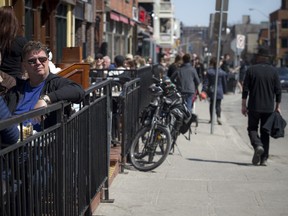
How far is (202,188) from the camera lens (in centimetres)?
846

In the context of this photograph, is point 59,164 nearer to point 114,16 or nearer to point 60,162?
point 60,162

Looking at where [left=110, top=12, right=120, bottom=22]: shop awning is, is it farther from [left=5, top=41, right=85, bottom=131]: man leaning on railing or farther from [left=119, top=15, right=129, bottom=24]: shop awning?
[left=5, top=41, right=85, bottom=131]: man leaning on railing

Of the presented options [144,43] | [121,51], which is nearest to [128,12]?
[121,51]

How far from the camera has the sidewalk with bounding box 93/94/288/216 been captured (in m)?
7.15

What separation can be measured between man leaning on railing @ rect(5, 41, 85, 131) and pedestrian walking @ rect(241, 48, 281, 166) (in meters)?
5.45

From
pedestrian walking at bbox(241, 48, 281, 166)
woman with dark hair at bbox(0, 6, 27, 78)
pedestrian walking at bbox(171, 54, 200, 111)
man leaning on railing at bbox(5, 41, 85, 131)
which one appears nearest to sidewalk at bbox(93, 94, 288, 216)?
pedestrian walking at bbox(241, 48, 281, 166)

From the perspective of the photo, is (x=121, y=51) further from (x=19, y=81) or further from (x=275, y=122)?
→ (x=19, y=81)

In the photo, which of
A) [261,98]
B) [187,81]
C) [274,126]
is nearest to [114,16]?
[187,81]

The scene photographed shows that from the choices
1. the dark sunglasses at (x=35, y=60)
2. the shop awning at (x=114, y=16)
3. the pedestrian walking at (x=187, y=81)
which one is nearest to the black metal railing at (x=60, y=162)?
the dark sunglasses at (x=35, y=60)

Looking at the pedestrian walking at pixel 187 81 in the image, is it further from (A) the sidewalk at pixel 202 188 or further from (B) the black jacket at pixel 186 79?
(A) the sidewalk at pixel 202 188

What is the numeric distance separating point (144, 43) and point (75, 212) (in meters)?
42.3

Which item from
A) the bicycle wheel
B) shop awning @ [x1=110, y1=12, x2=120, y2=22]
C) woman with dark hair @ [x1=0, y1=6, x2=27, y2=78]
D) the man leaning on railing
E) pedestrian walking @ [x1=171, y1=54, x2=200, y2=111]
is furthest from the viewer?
shop awning @ [x1=110, y1=12, x2=120, y2=22]

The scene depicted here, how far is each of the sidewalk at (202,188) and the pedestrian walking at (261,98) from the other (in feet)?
1.16

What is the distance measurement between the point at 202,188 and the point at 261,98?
2.49 metres
